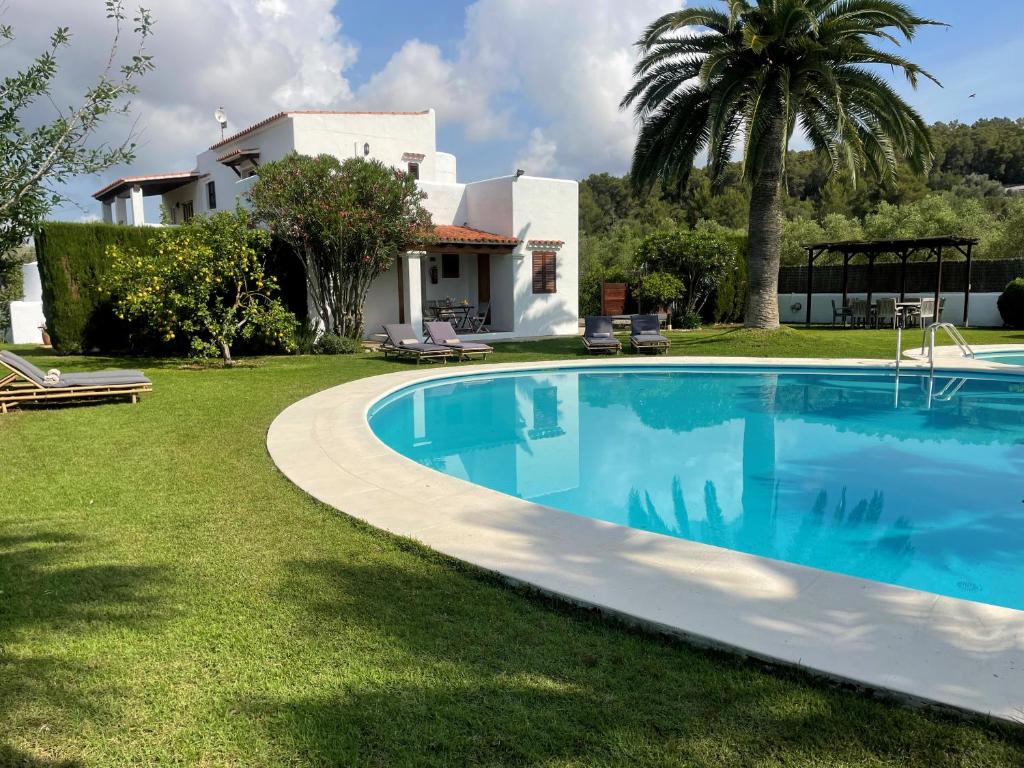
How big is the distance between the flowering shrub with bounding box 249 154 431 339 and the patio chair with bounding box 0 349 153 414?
7.46 metres

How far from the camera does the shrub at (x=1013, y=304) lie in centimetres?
2453

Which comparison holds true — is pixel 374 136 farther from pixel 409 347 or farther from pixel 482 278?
pixel 409 347

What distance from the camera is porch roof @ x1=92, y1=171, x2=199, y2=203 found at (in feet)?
95.9

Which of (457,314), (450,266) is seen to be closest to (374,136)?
(450,266)

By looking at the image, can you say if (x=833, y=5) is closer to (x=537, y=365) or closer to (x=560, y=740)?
(x=537, y=365)

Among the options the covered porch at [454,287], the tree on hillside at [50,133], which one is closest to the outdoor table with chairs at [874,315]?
the covered porch at [454,287]

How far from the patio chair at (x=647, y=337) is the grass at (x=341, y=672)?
14252mm

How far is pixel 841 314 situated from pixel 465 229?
15370 millimetres

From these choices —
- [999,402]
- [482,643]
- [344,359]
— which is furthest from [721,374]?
[482,643]

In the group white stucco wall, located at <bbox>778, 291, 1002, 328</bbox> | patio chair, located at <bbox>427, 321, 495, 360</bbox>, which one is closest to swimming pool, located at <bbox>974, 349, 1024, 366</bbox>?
white stucco wall, located at <bbox>778, 291, 1002, 328</bbox>

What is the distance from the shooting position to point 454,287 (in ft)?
83.5

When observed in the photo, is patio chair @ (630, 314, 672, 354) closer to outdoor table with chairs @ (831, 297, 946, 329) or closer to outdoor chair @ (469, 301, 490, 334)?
outdoor chair @ (469, 301, 490, 334)

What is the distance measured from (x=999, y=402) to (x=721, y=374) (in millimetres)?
5664

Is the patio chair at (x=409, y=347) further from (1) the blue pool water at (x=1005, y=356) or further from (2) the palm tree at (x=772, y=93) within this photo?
(1) the blue pool water at (x=1005, y=356)
